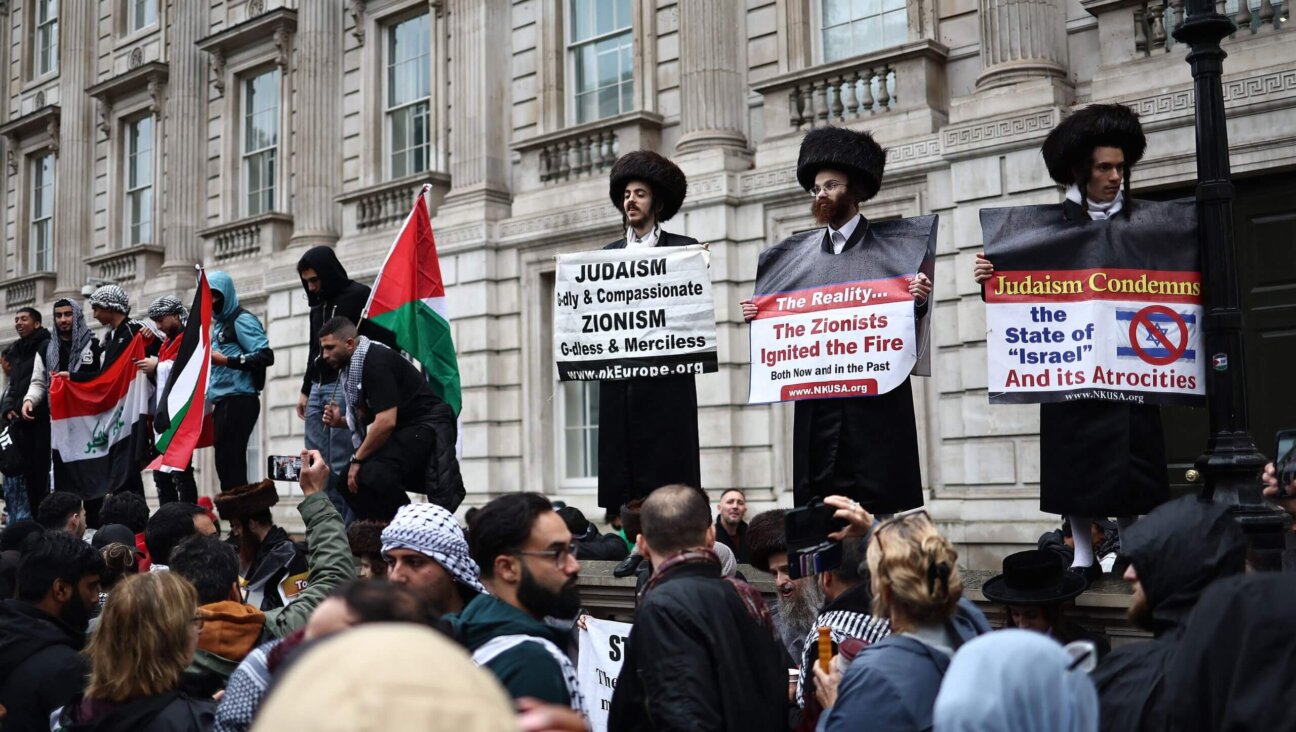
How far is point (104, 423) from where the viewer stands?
10750 mm

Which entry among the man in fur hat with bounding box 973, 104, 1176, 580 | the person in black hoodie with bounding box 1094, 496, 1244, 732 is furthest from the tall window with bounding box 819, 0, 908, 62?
the person in black hoodie with bounding box 1094, 496, 1244, 732

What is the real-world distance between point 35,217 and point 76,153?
2.71 meters

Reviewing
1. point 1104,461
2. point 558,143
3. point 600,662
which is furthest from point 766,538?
point 558,143

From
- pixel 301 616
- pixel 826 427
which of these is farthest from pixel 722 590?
pixel 826 427

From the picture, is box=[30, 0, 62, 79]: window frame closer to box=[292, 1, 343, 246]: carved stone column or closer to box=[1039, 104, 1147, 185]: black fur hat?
box=[292, 1, 343, 246]: carved stone column

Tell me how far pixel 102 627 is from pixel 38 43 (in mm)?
26489

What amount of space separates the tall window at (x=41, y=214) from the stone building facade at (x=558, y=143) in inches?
5.2

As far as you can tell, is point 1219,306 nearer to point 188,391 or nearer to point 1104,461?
point 1104,461

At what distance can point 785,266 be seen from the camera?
643 centimetres

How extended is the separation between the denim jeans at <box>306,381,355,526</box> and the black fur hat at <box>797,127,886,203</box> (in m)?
3.50

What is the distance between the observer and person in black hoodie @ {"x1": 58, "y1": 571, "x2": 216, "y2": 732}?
143 inches

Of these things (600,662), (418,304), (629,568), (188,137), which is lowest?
(600,662)

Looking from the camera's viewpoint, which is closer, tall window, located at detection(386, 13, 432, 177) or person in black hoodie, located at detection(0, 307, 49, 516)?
person in black hoodie, located at detection(0, 307, 49, 516)

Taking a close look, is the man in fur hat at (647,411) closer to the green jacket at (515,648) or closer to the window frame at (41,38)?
the green jacket at (515,648)
